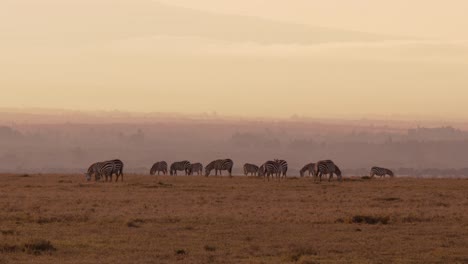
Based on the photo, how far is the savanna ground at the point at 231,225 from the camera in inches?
885

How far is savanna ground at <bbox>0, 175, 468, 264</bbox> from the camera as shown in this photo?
22.5m

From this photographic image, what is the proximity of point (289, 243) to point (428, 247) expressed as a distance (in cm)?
397

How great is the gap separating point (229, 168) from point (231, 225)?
43220mm

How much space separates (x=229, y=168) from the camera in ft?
238

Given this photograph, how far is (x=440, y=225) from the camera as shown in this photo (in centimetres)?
3031

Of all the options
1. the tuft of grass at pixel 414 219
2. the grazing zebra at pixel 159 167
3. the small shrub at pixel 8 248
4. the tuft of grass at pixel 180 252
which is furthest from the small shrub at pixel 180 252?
the grazing zebra at pixel 159 167

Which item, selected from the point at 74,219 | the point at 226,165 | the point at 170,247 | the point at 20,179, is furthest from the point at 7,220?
the point at 226,165

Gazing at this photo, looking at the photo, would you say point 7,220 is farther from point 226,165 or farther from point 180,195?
point 226,165

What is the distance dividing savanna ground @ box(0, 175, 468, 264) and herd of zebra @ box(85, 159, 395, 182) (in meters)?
10.4

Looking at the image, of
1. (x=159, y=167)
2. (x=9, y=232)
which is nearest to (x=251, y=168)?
(x=159, y=167)

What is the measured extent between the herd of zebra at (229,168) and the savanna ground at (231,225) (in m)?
10.4

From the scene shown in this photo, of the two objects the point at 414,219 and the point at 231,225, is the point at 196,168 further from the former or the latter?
the point at 231,225

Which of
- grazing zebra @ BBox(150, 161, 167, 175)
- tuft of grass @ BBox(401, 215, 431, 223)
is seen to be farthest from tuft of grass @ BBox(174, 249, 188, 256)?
grazing zebra @ BBox(150, 161, 167, 175)

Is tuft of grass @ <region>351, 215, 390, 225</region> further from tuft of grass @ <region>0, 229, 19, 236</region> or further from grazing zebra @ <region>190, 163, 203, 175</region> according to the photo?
grazing zebra @ <region>190, 163, 203, 175</region>
